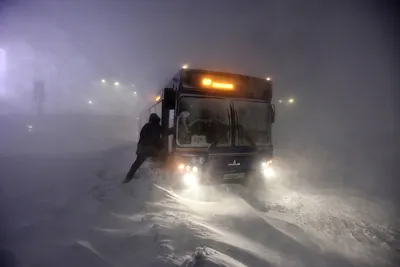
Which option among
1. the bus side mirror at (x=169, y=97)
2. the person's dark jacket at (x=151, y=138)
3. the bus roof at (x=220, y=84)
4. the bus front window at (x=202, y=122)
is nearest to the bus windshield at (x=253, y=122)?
the bus roof at (x=220, y=84)

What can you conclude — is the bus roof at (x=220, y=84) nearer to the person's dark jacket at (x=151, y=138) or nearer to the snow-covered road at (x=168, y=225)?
the person's dark jacket at (x=151, y=138)

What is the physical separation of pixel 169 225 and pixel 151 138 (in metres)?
2.98

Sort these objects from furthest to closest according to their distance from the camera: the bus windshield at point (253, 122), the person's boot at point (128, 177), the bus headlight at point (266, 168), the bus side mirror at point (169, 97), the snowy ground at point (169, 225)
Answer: the bus headlight at point (266, 168) < the bus windshield at point (253, 122) < the person's boot at point (128, 177) < the bus side mirror at point (169, 97) < the snowy ground at point (169, 225)

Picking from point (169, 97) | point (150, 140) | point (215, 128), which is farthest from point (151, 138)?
point (215, 128)

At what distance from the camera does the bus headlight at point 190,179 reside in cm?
579

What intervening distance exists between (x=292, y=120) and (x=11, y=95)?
50255 millimetres

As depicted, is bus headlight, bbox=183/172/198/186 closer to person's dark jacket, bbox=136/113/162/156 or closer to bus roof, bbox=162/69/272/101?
person's dark jacket, bbox=136/113/162/156

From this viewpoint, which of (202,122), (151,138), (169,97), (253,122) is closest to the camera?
(169,97)

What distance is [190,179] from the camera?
19.2 ft

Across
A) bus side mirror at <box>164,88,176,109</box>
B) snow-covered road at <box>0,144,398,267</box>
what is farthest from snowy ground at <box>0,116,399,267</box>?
bus side mirror at <box>164,88,176,109</box>

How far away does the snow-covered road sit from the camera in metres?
3.11

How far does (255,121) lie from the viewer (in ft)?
21.4

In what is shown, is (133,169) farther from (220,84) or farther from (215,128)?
(220,84)

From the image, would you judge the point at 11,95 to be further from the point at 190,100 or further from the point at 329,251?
the point at 329,251
